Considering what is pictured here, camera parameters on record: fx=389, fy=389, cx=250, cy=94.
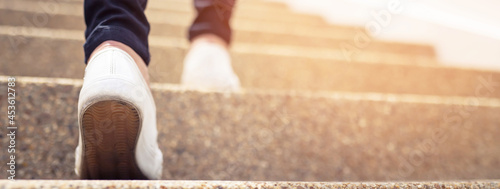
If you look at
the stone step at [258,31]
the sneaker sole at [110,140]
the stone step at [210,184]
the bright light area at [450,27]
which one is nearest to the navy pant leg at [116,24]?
the sneaker sole at [110,140]

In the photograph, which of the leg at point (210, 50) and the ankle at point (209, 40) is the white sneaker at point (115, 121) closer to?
the leg at point (210, 50)

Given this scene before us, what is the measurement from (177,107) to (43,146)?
10.5 inches

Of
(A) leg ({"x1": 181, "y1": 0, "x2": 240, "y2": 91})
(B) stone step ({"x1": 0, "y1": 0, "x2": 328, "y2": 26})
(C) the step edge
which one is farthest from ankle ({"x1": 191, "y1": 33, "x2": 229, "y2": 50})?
(B) stone step ({"x1": 0, "y1": 0, "x2": 328, "y2": 26})

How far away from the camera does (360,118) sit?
36.5 inches

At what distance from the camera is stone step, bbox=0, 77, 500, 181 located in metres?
0.76

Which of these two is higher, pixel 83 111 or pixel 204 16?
pixel 204 16

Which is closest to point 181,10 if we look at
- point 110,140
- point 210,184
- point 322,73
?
point 322,73

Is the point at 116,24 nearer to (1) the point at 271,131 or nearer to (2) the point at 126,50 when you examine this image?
(2) the point at 126,50

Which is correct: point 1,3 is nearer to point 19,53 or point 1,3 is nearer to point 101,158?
point 19,53

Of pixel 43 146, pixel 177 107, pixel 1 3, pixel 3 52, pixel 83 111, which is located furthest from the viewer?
pixel 1 3

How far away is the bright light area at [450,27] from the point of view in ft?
5.06

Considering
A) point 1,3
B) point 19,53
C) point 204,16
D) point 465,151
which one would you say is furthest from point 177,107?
point 1,3

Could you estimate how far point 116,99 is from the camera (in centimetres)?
50

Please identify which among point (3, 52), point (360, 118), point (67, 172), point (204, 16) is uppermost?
point (204, 16)
